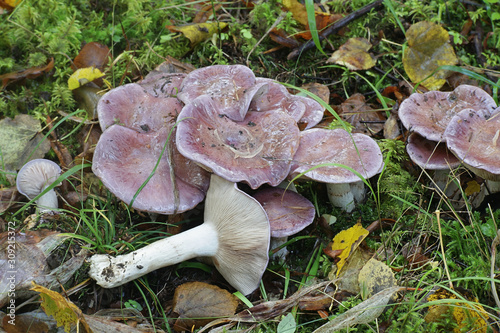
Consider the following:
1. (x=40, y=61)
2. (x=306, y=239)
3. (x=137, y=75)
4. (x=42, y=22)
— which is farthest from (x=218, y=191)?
(x=42, y=22)

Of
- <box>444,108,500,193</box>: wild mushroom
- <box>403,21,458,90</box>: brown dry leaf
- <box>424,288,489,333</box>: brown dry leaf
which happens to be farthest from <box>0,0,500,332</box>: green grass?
<box>444,108,500,193</box>: wild mushroom

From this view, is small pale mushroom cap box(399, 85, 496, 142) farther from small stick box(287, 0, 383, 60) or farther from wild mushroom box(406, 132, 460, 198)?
small stick box(287, 0, 383, 60)

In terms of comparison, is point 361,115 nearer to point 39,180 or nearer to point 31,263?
point 39,180

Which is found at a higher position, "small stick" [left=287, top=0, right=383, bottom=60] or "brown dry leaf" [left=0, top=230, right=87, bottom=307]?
"small stick" [left=287, top=0, right=383, bottom=60]

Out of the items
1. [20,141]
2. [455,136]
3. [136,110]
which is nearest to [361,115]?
[455,136]

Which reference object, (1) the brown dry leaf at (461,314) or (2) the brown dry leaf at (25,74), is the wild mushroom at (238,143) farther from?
(2) the brown dry leaf at (25,74)

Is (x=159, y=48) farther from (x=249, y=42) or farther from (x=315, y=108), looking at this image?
(x=315, y=108)

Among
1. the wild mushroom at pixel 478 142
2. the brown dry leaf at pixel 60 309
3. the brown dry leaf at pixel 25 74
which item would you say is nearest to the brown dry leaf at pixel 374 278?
the wild mushroom at pixel 478 142
